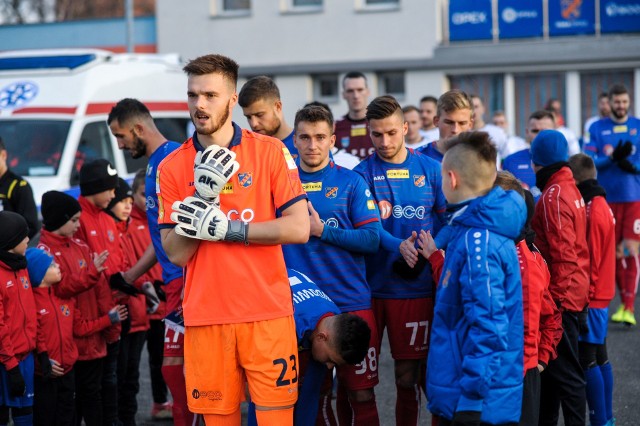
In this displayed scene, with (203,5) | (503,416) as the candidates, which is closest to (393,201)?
(503,416)

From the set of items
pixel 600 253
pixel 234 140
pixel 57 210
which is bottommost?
pixel 600 253

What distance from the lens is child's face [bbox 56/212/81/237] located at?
7270 millimetres

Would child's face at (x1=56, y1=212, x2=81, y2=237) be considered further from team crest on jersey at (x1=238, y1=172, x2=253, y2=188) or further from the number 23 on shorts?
the number 23 on shorts

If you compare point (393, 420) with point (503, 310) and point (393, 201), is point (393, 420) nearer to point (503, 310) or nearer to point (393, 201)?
point (393, 201)

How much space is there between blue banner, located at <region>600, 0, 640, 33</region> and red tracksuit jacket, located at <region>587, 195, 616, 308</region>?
767 inches

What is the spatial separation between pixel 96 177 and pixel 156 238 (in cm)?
119

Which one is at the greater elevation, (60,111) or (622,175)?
(60,111)

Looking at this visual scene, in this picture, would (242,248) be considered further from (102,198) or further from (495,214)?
(102,198)

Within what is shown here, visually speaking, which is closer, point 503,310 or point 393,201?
point 503,310

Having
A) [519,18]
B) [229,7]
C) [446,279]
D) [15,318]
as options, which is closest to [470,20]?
[519,18]

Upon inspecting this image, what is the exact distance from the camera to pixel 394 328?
658cm

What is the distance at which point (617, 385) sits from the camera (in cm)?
888

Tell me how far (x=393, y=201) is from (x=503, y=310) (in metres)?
1.93

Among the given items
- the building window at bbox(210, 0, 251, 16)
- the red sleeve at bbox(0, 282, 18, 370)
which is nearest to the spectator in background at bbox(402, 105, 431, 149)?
the red sleeve at bbox(0, 282, 18, 370)
